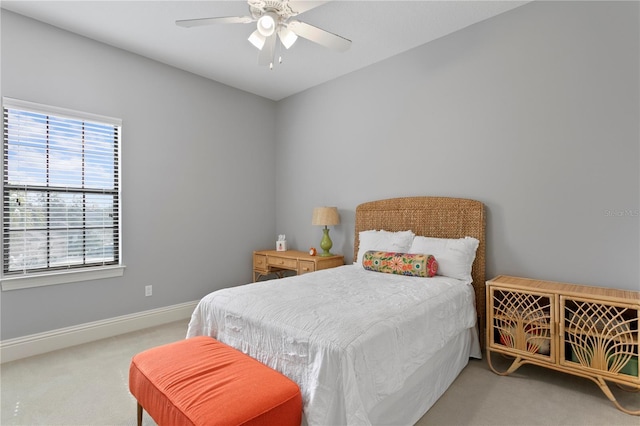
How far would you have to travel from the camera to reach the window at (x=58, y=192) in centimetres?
274

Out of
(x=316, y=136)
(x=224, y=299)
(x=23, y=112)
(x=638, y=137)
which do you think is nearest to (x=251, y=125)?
(x=316, y=136)

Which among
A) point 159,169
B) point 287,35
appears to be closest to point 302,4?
point 287,35

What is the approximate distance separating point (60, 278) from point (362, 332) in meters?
2.88

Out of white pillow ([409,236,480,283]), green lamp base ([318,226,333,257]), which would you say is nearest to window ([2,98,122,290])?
green lamp base ([318,226,333,257])

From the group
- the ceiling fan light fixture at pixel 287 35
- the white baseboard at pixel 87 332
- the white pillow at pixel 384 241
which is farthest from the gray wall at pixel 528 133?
the white baseboard at pixel 87 332

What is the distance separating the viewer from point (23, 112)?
2.79 m

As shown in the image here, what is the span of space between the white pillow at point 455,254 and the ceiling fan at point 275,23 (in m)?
1.80

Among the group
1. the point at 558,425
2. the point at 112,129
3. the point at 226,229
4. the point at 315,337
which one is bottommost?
the point at 558,425

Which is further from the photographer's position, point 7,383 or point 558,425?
point 7,383

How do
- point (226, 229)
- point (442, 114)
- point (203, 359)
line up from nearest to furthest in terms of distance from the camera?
point (203, 359) < point (442, 114) < point (226, 229)

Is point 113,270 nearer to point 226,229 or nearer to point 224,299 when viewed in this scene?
point 226,229

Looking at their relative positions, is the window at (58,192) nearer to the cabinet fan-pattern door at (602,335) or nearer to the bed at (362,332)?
the bed at (362,332)

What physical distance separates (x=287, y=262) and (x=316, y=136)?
66.7 inches

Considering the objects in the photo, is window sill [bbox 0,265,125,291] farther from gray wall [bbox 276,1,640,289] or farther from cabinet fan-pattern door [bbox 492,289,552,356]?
cabinet fan-pattern door [bbox 492,289,552,356]
